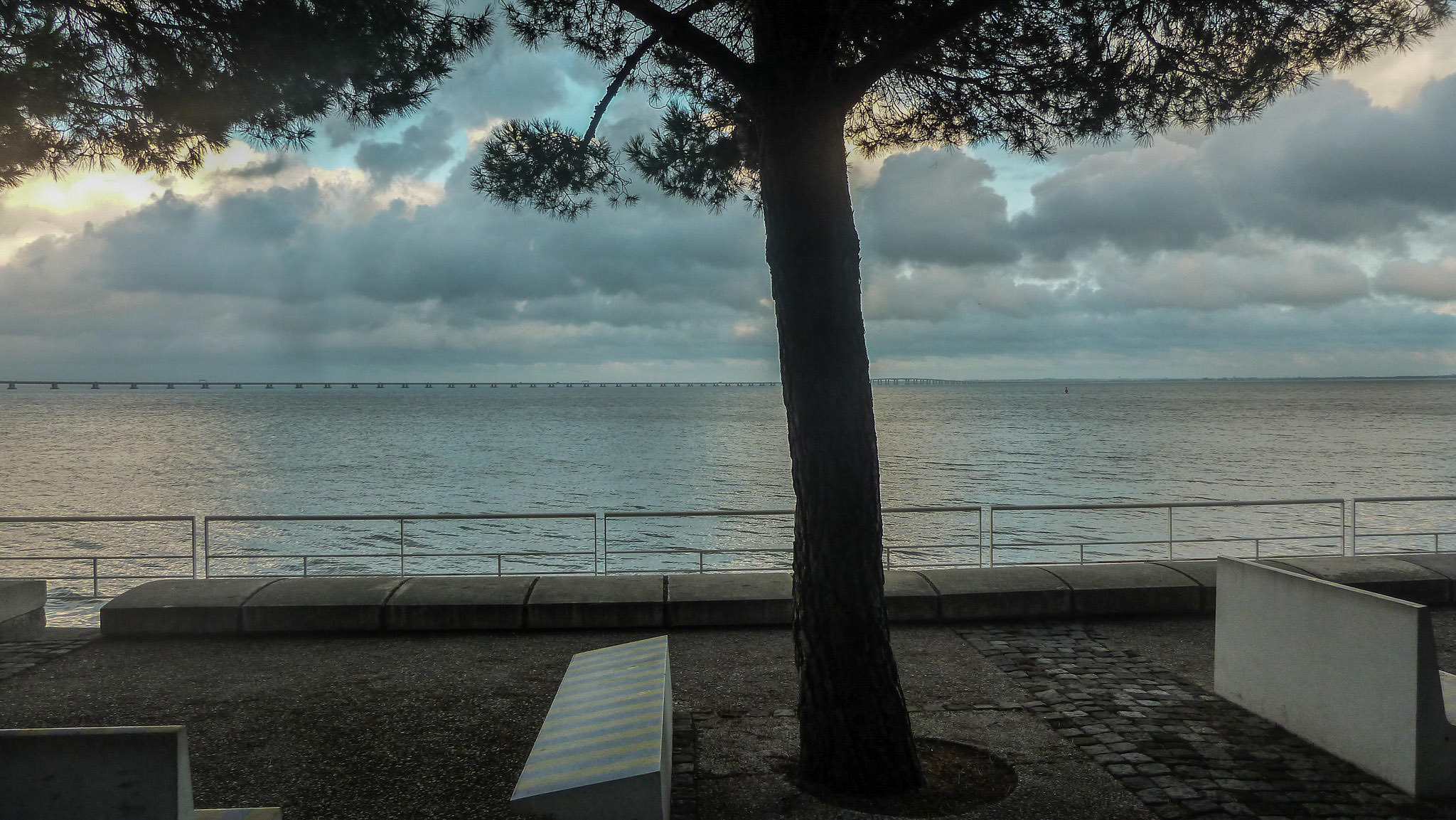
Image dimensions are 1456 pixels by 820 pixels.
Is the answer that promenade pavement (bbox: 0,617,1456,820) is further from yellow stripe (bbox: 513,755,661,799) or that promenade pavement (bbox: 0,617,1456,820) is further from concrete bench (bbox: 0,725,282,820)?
concrete bench (bbox: 0,725,282,820)

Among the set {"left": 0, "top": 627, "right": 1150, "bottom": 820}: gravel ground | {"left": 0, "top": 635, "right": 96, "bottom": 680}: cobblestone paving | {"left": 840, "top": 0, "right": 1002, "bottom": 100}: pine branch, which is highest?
{"left": 840, "top": 0, "right": 1002, "bottom": 100}: pine branch

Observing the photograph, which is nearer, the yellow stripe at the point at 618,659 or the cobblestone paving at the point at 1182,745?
the cobblestone paving at the point at 1182,745

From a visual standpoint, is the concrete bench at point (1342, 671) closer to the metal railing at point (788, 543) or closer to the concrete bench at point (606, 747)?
the concrete bench at point (606, 747)

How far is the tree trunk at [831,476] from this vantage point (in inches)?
166

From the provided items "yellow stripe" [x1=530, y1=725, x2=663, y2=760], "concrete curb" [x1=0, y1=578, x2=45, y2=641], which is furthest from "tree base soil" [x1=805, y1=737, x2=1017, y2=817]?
"concrete curb" [x1=0, y1=578, x2=45, y2=641]

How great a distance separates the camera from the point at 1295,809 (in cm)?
390

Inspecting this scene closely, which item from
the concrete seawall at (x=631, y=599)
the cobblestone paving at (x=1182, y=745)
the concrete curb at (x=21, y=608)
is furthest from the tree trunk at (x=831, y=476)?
the concrete curb at (x=21, y=608)

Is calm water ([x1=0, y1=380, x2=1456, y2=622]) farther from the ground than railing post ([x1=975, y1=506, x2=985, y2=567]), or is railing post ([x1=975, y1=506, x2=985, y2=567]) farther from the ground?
railing post ([x1=975, y1=506, x2=985, y2=567])

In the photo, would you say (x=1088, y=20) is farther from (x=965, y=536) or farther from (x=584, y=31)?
(x=965, y=536)

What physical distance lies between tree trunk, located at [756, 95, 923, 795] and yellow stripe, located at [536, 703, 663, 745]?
91 centimetres

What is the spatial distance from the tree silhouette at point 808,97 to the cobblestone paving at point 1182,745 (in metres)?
1.22

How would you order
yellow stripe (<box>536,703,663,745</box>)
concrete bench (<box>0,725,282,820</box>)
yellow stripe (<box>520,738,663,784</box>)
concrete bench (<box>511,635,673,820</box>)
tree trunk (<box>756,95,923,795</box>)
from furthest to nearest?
1. tree trunk (<box>756,95,923,795</box>)
2. yellow stripe (<box>536,703,663,745</box>)
3. yellow stripe (<box>520,738,663,784</box>)
4. concrete bench (<box>511,635,673,820</box>)
5. concrete bench (<box>0,725,282,820</box>)

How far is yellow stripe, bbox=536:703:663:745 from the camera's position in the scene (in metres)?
3.74

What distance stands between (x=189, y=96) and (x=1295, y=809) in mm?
7789
